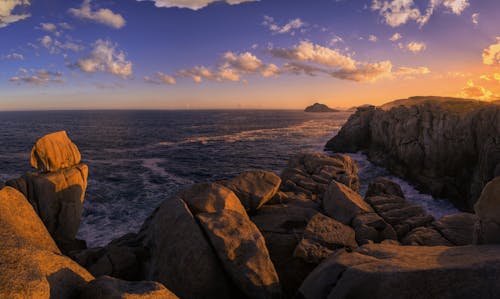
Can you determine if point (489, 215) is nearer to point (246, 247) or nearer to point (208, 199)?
point (246, 247)

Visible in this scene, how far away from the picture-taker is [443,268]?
6043 millimetres

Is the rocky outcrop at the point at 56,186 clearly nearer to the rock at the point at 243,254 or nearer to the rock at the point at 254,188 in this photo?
the rock at the point at 254,188

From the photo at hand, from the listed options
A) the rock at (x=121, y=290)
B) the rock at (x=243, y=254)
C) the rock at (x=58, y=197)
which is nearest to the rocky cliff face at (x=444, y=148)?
the rock at (x=243, y=254)

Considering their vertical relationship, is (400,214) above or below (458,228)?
below

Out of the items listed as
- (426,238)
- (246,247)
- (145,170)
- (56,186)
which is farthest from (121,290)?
(145,170)

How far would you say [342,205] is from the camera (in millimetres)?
14492

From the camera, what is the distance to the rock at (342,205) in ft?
46.1

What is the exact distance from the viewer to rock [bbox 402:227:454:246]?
1124 cm

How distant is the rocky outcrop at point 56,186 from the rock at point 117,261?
4565 mm

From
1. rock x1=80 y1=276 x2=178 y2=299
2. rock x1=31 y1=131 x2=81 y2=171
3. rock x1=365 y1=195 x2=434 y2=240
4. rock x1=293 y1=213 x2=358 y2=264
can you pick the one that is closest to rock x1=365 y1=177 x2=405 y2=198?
rock x1=365 y1=195 x2=434 y2=240

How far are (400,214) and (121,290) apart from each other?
1407 centimetres

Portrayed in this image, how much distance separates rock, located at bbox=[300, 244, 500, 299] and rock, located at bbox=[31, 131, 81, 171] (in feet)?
48.7

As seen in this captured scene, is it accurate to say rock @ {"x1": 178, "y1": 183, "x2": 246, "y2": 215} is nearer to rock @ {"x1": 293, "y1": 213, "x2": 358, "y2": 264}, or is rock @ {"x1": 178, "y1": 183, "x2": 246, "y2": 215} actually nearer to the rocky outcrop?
rock @ {"x1": 293, "y1": 213, "x2": 358, "y2": 264}

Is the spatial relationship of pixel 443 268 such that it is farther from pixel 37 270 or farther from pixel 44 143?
pixel 44 143
